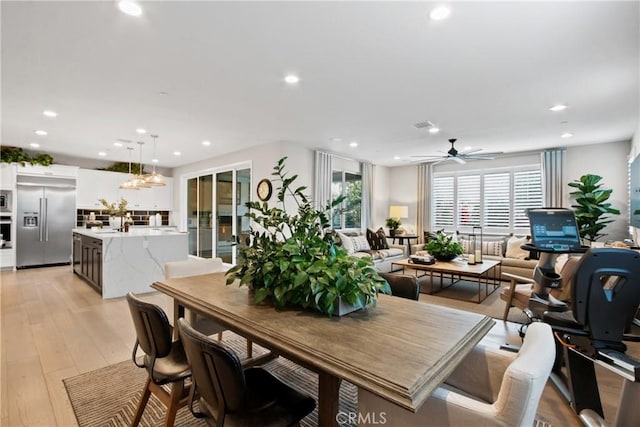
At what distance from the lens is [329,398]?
1.16 metres

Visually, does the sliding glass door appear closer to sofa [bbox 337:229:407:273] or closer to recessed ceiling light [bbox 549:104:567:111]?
sofa [bbox 337:229:407:273]

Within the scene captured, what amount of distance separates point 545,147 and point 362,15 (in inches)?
231

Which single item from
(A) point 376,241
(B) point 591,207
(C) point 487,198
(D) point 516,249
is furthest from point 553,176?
(A) point 376,241

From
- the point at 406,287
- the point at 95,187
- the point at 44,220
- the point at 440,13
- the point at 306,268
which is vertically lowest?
the point at 406,287

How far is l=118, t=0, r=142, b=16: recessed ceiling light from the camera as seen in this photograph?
1.93 metres

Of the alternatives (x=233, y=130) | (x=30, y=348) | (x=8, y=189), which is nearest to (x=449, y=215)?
(x=233, y=130)

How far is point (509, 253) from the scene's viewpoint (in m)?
5.92

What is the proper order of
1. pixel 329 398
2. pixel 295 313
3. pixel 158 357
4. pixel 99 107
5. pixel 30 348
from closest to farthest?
pixel 329 398 < pixel 295 313 < pixel 158 357 < pixel 30 348 < pixel 99 107

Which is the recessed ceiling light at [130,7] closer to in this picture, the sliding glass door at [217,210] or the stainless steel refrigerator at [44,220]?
the sliding glass door at [217,210]

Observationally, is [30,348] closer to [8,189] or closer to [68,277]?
[68,277]

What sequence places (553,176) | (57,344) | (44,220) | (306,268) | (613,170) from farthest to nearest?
(44,220) → (553,176) → (613,170) → (57,344) → (306,268)

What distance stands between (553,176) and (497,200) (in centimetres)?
117

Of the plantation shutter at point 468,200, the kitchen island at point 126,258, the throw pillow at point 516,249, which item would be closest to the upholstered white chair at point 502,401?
the kitchen island at point 126,258

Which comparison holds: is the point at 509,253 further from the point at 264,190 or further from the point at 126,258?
the point at 126,258
